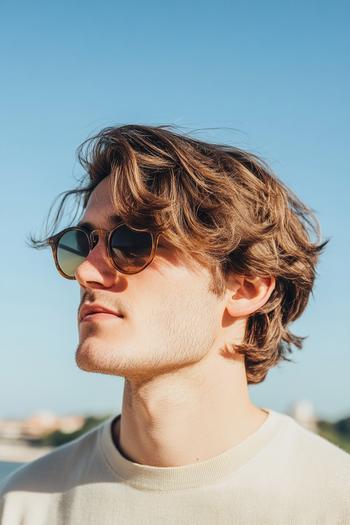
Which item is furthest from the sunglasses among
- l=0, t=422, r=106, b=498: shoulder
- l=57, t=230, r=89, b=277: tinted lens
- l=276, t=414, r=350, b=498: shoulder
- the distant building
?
the distant building

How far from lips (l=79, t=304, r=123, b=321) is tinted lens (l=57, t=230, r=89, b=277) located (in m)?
0.32

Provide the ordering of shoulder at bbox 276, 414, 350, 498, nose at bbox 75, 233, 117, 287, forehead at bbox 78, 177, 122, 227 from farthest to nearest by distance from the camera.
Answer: forehead at bbox 78, 177, 122, 227 < nose at bbox 75, 233, 117, 287 < shoulder at bbox 276, 414, 350, 498

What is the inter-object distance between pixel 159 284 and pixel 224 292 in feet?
1.22

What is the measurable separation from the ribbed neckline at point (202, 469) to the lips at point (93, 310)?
69cm

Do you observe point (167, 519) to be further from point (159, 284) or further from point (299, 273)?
point (299, 273)

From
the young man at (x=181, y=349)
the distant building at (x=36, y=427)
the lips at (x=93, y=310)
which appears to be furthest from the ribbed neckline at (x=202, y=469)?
the distant building at (x=36, y=427)

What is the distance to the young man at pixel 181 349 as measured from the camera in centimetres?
338

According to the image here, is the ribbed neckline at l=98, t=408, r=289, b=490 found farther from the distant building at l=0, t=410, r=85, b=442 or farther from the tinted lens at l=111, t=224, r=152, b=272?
the distant building at l=0, t=410, r=85, b=442

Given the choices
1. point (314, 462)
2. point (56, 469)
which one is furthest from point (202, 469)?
point (56, 469)

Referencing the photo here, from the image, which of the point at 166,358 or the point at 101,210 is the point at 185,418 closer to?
the point at 166,358

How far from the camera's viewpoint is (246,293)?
3.88 m

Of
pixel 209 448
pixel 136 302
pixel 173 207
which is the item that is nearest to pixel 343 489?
pixel 209 448

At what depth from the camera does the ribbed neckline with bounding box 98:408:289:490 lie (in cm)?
344

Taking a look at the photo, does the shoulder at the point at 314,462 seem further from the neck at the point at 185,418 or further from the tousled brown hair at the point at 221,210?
the tousled brown hair at the point at 221,210
